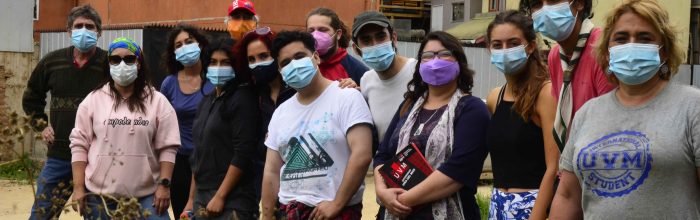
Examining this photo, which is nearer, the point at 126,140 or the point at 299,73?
the point at 299,73

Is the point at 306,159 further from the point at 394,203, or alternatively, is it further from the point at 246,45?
the point at 246,45

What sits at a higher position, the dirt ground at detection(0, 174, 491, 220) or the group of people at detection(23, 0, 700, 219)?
the group of people at detection(23, 0, 700, 219)

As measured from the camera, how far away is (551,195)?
461 centimetres

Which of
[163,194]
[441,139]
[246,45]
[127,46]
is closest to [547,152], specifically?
[441,139]

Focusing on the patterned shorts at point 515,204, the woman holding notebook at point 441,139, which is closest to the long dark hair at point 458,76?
the woman holding notebook at point 441,139

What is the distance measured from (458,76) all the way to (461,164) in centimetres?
54

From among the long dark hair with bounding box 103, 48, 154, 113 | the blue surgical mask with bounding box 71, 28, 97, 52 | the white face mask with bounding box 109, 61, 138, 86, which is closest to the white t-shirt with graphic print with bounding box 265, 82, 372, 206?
the long dark hair with bounding box 103, 48, 154, 113

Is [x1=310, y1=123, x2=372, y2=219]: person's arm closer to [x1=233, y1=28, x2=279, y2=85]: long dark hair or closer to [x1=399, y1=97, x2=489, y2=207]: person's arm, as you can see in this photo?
[x1=399, y1=97, x2=489, y2=207]: person's arm

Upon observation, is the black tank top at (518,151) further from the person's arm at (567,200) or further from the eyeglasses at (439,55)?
the person's arm at (567,200)

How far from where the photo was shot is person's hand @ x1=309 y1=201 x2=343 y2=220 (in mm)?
5371

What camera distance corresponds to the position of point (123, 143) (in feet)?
20.9

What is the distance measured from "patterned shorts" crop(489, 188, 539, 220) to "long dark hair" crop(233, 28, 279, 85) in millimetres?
1737

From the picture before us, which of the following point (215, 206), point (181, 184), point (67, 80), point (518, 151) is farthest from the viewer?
point (67, 80)

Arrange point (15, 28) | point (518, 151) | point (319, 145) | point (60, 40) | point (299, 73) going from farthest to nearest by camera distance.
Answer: point (60, 40)
point (15, 28)
point (299, 73)
point (319, 145)
point (518, 151)
